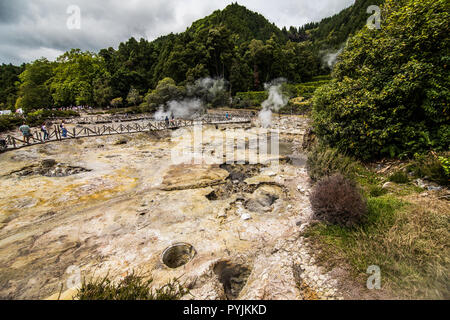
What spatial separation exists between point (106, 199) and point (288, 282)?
6860mm

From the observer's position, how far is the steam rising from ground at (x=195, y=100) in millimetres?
28594

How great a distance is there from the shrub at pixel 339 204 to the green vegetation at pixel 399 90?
11.7 ft

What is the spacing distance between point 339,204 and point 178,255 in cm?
402

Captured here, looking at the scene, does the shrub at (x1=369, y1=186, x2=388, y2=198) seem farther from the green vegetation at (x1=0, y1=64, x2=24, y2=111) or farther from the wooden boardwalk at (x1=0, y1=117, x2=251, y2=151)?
the green vegetation at (x1=0, y1=64, x2=24, y2=111)

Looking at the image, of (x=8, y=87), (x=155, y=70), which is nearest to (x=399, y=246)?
(x=155, y=70)

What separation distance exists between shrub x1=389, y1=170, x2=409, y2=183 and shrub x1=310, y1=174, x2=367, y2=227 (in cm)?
244

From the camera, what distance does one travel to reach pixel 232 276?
3.76 metres

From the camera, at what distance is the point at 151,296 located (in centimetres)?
286

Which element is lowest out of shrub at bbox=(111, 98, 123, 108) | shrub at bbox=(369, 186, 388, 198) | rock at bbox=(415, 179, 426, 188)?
shrub at bbox=(369, 186, 388, 198)

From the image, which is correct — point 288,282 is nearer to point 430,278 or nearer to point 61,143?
point 430,278

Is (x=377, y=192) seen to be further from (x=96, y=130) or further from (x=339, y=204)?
(x=96, y=130)

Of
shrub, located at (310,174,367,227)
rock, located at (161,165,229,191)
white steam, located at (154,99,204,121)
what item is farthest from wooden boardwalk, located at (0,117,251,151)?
shrub, located at (310,174,367,227)

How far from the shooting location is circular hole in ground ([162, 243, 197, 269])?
420 cm
